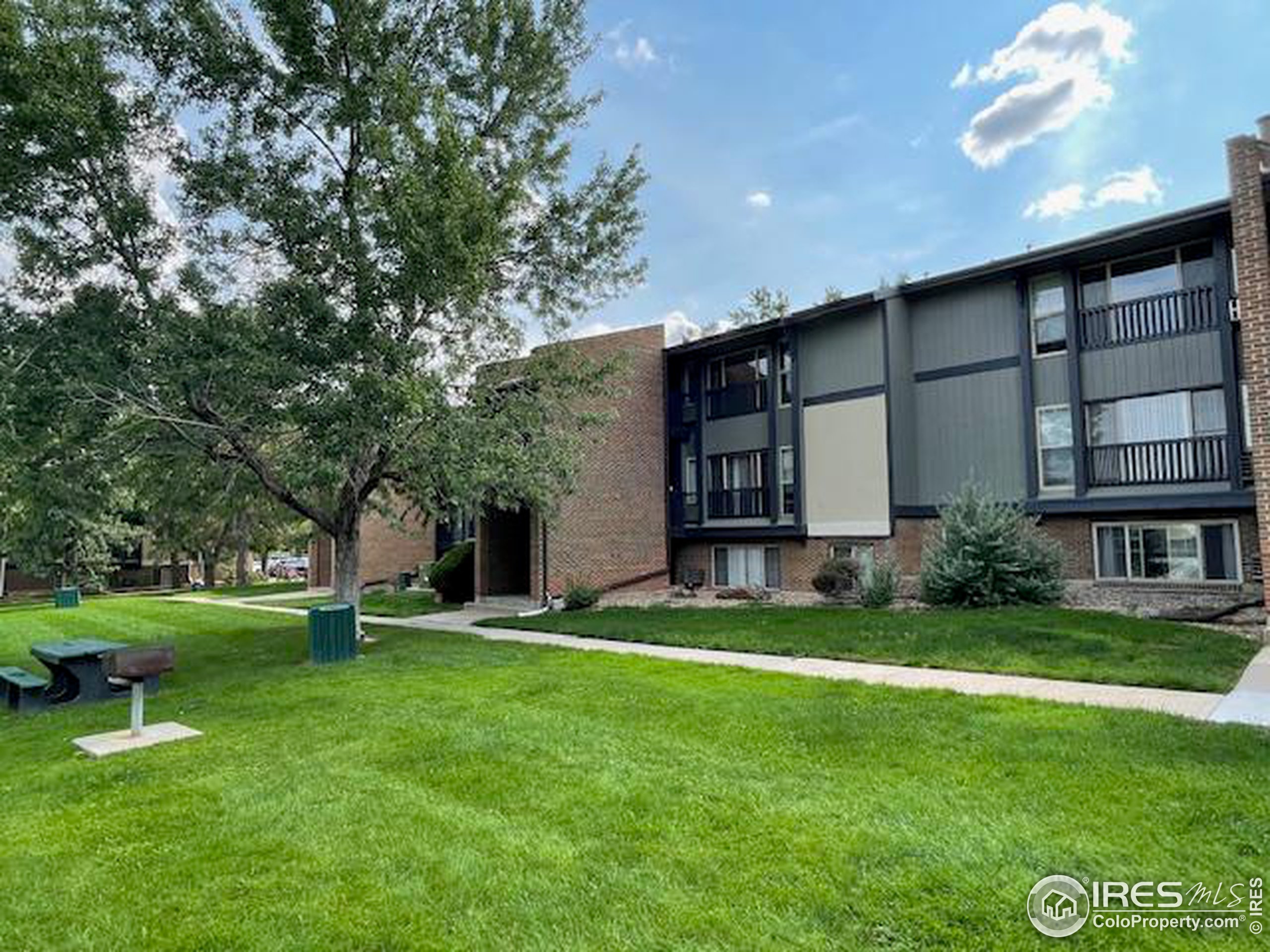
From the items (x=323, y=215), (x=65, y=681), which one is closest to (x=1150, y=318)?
(x=323, y=215)

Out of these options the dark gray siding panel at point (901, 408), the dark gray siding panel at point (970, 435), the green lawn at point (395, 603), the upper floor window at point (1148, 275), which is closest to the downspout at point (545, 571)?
the green lawn at point (395, 603)

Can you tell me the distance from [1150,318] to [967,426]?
409 cm

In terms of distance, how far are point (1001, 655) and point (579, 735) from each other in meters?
6.04

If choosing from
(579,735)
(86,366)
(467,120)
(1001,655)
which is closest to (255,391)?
(86,366)

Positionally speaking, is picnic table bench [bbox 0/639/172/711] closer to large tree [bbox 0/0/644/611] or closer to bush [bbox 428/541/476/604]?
large tree [bbox 0/0/644/611]

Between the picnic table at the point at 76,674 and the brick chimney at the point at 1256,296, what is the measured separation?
15.6 m

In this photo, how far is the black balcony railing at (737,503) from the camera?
21.5m

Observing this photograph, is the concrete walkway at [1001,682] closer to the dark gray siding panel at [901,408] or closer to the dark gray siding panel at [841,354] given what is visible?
the dark gray siding panel at [901,408]

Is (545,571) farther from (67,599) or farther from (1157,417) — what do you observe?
(67,599)

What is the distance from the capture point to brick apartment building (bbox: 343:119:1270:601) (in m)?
14.3

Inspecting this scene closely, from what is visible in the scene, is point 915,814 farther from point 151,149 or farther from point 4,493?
point 4,493

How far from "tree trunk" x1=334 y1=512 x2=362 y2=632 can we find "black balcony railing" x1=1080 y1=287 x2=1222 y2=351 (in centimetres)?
1513

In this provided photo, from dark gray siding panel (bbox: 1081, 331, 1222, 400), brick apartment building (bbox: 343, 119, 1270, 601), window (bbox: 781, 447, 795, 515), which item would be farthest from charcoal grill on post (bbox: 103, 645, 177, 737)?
dark gray siding panel (bbox: 1081, 331, 1222, 400)

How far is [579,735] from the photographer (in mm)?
6902
